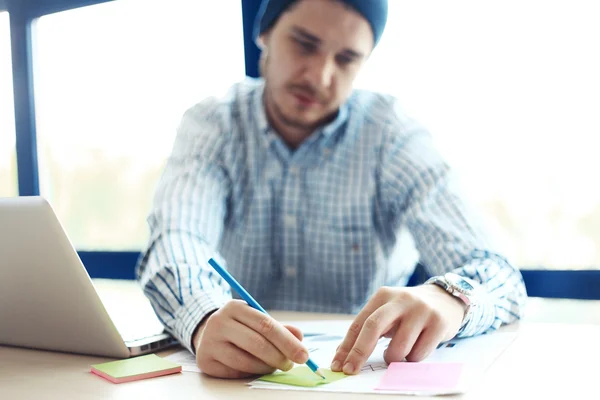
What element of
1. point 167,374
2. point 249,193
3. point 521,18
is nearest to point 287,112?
point 249,193

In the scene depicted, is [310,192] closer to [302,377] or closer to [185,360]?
[185,360]

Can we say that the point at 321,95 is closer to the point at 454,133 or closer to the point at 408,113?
the point at 408,113

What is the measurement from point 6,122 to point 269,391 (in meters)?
2.55

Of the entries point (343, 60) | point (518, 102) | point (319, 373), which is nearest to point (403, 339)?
point (319, 373)

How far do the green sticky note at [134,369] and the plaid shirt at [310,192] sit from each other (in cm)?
47

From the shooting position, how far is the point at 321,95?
1.48 metres

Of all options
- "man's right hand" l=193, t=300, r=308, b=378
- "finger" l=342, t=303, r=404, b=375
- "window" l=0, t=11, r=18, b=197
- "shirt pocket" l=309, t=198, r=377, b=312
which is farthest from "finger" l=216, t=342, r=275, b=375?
"window" l=0, t=11, r=18, b=197

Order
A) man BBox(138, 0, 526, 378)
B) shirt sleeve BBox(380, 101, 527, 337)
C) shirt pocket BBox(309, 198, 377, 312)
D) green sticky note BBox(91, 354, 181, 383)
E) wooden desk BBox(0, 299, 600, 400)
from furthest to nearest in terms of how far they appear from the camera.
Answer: shirt pocket BBox(309, 198, 377, 312) < man BBox(138, 0, 526, 378) < shirt sleeve BBox(380, 101, 527, 337) < green sticky note BBox(91, 354, 181, 383) < wooden desk BBox(0, 299, 600, 400)

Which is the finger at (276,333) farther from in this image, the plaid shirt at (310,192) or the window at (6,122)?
the window at (6,122)

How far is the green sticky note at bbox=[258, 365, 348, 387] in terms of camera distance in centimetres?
76

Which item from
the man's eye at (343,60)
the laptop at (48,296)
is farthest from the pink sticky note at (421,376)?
the man's eye at (343,60)

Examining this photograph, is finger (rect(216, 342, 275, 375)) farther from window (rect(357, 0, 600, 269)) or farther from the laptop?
window (rect(357, 0, 600, 269))

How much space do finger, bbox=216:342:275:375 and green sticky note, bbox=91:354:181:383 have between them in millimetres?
86

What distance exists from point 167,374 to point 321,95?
82 centimetres
